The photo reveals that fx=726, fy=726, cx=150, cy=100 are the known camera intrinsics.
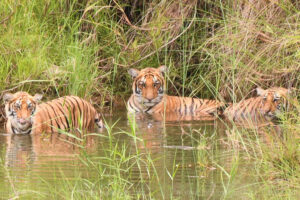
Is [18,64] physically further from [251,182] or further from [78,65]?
[251,182]

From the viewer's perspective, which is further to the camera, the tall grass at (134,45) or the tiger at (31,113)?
the tall grass at (134,45)

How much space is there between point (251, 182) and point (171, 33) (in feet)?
18.1

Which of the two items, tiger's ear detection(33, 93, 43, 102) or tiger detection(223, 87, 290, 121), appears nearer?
tiger's ear detection(33, 93, 43, 102)

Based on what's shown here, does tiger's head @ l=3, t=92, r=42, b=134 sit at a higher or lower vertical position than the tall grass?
lower

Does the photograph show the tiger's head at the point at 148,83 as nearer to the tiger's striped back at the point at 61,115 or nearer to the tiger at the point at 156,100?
the tiger at the point at 156,100

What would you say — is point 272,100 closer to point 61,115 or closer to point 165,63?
point 61,115

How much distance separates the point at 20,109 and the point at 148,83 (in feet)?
9.72

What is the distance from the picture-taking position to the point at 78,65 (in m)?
9.05

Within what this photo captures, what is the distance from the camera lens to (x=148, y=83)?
10.5m

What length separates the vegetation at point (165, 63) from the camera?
502 cm

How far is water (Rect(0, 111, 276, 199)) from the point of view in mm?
4656

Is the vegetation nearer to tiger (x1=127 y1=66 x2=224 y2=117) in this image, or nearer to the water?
the water

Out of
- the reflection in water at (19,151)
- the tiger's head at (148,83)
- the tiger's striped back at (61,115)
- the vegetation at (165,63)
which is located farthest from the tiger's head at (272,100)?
the reflection in water at (19,151)

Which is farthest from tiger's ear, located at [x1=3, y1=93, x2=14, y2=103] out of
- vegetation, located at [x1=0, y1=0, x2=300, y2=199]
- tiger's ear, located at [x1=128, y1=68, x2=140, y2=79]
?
tiger's ear, located at [x1=128, y1=68, x2=140, y2=79]
